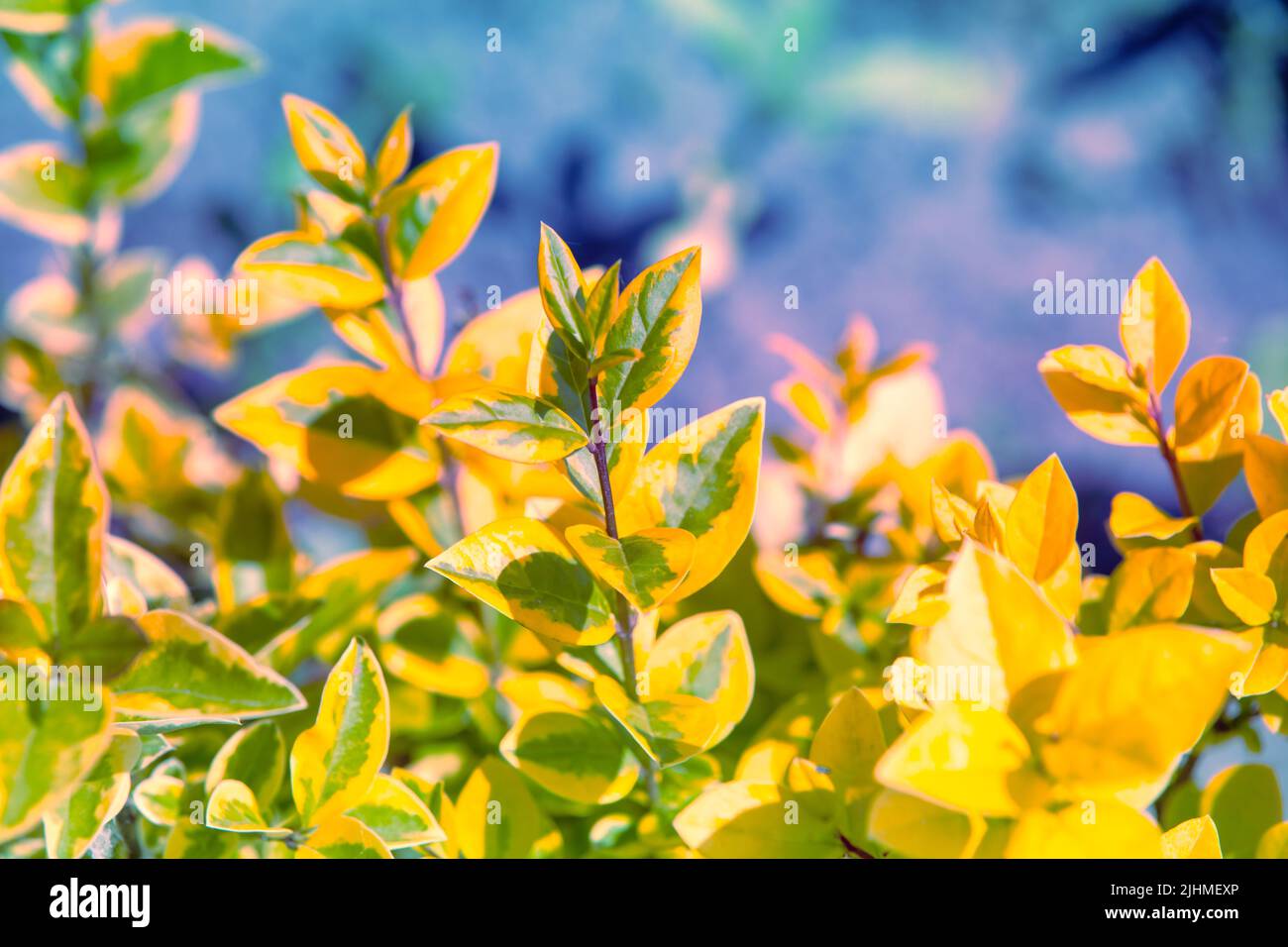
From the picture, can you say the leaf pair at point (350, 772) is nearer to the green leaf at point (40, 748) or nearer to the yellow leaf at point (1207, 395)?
the green leaf at point (40, 748)

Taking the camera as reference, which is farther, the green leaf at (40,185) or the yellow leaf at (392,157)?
the green leaf at (40,185)

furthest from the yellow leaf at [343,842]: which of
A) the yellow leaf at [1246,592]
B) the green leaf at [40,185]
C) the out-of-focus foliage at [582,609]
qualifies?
the green leaf at [40,185]

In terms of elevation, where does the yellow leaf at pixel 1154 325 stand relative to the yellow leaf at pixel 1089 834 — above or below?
above

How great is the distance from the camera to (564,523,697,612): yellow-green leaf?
0.71 feet

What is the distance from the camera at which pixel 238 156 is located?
32.5 inches

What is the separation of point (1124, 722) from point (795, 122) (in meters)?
0.72

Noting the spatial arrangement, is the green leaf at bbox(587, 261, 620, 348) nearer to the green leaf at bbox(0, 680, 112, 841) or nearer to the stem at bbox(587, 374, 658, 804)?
the stem at bbox(587, 374, 658, 804)

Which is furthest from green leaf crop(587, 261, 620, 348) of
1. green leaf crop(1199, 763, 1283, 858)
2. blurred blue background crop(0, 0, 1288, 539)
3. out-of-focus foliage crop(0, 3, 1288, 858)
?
blurred blue background crop(0, 0, 1288, 539)

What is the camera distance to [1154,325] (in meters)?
0.28

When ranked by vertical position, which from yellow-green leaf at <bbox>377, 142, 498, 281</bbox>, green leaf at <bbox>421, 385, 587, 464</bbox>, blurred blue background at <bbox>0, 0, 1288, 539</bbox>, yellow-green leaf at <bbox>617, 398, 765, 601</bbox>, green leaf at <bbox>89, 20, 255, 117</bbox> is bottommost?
yellow-green leaf at <bbox>617, 398, 765, 601</bbox>

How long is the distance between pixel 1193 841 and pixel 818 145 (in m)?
0.68

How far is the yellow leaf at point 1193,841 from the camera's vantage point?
0.24 metres

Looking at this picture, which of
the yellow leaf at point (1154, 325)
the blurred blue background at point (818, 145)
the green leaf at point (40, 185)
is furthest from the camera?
the blurred blue background at point (818, 145)

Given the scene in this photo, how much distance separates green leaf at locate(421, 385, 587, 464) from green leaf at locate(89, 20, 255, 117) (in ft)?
0.75
